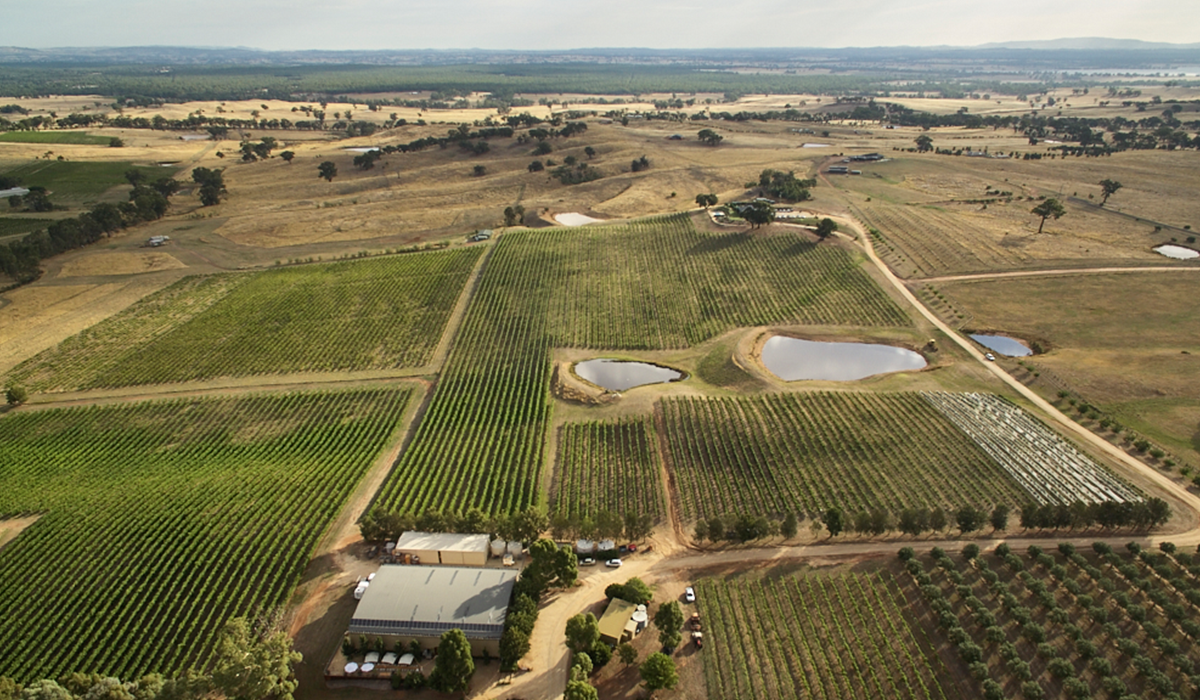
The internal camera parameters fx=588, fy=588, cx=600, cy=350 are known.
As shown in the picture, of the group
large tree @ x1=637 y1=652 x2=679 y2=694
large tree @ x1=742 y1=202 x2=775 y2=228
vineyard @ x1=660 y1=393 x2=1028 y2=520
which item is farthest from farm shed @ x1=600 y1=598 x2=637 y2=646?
large tree @ x1=742 y1=202 x2=775 y2=228

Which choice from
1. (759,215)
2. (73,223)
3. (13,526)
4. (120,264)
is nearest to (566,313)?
(759,215)

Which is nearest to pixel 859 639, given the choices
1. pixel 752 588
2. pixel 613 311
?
pixel 752 588

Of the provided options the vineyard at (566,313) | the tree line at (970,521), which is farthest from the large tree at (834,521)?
the vineyard at (566,313)

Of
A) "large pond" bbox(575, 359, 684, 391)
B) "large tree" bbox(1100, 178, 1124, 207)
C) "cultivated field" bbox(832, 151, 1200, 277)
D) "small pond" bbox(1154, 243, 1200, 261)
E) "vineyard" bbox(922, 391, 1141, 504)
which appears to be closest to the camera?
"vineyard" bbox(922, 391, 1141, 504)

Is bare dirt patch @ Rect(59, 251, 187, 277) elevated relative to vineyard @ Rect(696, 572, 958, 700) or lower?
elevated

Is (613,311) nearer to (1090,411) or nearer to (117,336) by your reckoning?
(1090,411)

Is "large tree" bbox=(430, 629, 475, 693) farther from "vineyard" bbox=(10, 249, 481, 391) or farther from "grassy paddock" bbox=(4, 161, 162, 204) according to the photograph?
"grassy paddock" bbox=(4, 161, 162, 204)

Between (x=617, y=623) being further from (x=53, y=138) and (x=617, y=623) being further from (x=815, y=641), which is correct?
(x=53, y=138)
